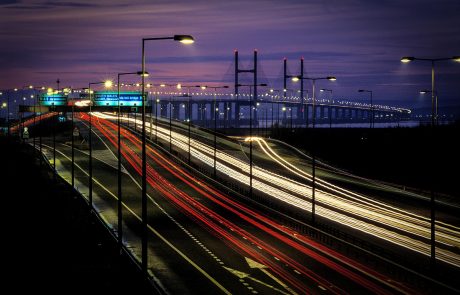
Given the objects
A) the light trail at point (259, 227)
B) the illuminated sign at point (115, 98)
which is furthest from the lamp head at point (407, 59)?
the illuminated sign at point (115, 98)

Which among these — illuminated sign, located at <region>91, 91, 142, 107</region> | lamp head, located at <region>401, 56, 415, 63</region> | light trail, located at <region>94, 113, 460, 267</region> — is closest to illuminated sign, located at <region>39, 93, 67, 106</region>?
illuminated sign, located at <region>91, 91, 142, 107</region>

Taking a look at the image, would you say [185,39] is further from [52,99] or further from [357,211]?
[52,99]

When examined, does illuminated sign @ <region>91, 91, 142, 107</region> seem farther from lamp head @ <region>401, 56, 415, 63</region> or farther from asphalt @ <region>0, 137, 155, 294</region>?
lamp head @ <region>401, 56, 415, 63</region>

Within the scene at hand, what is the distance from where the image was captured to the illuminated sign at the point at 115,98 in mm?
91875

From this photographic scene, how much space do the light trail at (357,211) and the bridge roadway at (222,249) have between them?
5694mm

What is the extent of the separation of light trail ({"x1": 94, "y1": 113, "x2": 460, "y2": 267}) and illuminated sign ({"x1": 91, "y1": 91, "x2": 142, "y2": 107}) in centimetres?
1339

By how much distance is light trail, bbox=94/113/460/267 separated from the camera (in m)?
Answer: 45.3

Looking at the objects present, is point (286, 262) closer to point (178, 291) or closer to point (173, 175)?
point (178, 291)

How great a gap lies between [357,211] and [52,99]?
6171cm

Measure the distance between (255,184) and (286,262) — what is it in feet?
127

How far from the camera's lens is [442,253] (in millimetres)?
41594

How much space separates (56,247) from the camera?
43.2 meters

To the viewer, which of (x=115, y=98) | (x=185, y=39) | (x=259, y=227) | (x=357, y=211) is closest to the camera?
(x=185, y=39)

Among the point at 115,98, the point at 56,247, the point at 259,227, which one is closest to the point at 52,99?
the point at 115,98
